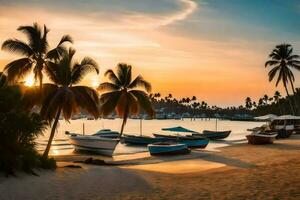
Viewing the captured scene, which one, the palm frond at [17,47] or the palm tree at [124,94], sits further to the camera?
the palm tree at [124,94]

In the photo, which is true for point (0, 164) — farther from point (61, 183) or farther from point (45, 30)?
point (45, 30)

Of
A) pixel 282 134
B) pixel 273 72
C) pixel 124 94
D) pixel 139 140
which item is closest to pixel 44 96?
pixel 124 94

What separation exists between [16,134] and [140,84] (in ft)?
88.8

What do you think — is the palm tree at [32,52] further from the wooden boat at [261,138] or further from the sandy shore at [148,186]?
the wooden boat at [261,138]

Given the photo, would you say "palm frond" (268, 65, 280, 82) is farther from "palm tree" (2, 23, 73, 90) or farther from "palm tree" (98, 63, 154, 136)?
"palm tree" (2, 23, 73, 90)

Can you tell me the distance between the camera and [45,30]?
28.2 m

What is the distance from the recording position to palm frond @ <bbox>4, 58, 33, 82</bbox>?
2779cm

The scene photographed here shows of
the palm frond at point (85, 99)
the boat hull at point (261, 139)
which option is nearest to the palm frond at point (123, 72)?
the palm frond at point (85, 99)

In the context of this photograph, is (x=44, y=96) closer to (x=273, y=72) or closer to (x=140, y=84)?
(x=140, y=84)

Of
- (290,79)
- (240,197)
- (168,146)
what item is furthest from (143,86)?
(290,79)

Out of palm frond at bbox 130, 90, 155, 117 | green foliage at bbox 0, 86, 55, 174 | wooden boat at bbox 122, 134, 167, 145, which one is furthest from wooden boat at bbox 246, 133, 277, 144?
green foliage at bbox 0, 86, 55, 174

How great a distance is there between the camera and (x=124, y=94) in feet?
147

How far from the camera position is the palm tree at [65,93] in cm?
2795

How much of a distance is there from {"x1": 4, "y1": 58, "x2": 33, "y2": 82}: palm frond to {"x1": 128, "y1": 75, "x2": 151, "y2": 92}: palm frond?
59.9ft
